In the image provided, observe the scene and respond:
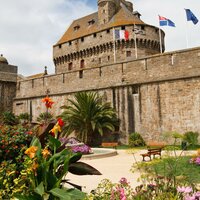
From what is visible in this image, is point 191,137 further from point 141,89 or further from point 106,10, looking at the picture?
point 106,10

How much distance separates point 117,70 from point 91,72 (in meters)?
2.49

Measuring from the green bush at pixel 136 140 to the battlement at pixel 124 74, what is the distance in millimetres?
3806

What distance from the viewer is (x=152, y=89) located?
59.1 feet

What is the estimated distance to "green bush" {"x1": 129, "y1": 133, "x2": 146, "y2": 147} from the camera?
17203mm

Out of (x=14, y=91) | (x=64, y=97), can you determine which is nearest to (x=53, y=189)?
(x=64, y=97)

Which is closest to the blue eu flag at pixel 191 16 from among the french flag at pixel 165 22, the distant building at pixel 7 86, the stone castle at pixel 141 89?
the french flag at pixel 165 22

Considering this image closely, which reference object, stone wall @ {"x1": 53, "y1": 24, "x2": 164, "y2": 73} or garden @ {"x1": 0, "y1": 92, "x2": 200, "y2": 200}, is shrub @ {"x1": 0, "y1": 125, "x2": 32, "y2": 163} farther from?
stone wall @ {"x1": 53, "y1": 24, "x2": 164, "y2": 73}

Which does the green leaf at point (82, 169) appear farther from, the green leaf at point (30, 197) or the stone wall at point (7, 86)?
the stone wall at point (7, 86)

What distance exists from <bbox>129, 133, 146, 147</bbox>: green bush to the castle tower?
22.0 m

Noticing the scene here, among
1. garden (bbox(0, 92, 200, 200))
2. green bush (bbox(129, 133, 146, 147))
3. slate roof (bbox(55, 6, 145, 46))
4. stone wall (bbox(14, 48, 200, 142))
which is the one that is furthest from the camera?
slate roof (bbox(55, 6, 145, 46))

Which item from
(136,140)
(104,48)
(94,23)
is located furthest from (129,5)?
(136,140)

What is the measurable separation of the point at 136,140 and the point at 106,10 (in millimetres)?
23673

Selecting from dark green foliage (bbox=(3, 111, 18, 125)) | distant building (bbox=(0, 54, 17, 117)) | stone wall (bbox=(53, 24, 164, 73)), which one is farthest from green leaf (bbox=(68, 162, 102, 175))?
stone wall (bbox=(53, 24, 164, 73))

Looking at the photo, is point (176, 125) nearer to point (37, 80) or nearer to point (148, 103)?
point (148, 103)
